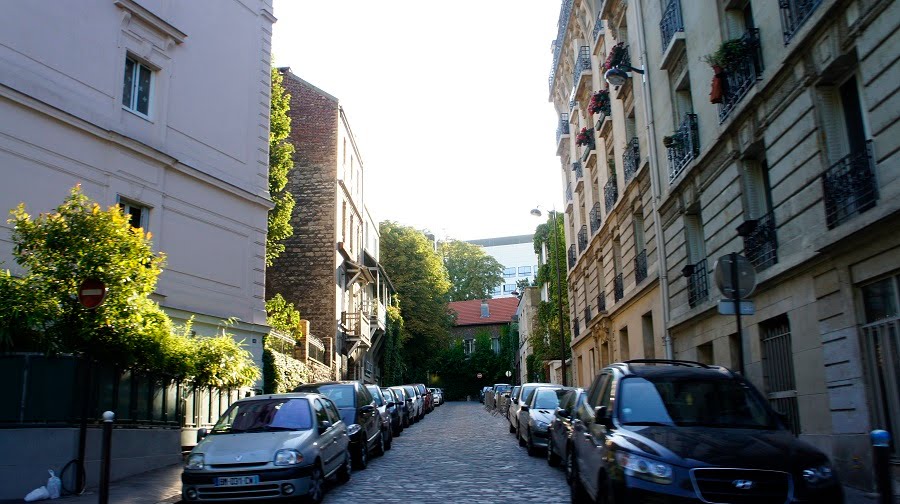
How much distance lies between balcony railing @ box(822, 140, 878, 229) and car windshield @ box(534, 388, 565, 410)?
835 centimetres

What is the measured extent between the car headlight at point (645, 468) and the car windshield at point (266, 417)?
5.51m

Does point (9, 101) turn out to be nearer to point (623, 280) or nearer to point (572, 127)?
point (623, 280)

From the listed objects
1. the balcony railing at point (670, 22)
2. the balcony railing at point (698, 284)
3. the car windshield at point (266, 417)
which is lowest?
the car windshield at point (266, 417)

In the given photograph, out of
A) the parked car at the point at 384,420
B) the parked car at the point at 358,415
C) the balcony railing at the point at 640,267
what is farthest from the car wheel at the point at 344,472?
the balcony railing at the point at 640,267

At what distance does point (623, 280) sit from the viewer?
79.8ft

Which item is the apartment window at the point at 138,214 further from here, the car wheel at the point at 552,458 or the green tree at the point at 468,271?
the green tree at the point at 468,271

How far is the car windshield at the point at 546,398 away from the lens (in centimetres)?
1762

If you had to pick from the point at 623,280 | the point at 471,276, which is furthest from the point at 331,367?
the point at 471,276

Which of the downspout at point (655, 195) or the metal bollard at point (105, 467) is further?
the downspout at point (655, 195)

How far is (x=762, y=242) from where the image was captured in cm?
1318

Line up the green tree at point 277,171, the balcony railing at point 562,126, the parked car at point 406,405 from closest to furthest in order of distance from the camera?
the parked car at point 406,405, the green tree at point 277,171, the balcony railing at point 562,126

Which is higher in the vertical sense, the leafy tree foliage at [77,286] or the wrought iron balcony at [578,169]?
the wrought iron balcony at [578,169]

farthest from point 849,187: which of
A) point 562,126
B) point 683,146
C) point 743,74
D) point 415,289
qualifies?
point 415,289

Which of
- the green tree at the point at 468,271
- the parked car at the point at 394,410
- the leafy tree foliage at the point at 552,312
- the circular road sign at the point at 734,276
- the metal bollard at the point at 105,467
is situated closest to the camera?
the metal bollard at the point at 105,467
